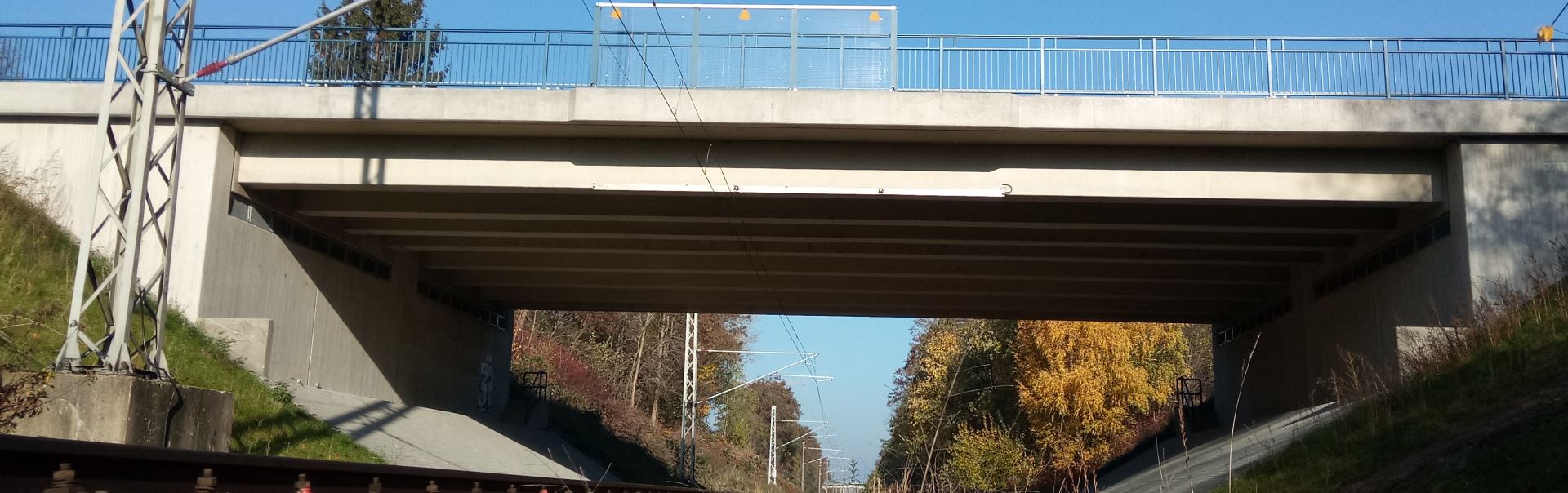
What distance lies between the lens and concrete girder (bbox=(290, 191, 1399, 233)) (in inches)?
898

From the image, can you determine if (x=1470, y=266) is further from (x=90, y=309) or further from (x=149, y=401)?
(x=90, y=309)

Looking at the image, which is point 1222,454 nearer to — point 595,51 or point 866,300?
point 866,300

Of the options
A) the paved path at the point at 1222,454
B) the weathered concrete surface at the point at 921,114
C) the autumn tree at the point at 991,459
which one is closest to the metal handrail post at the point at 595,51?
the weathered concrete surface at the point at 921,114

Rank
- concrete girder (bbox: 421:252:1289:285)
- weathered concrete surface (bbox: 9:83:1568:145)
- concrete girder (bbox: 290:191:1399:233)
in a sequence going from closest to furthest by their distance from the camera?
weathered concrete surface (bbox: 9:83:1568:145)
concrete girder (bbox: 290:191:1399:233)
concrete girder (bbox: 421:252:1289:285)

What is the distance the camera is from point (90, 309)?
18969 mm

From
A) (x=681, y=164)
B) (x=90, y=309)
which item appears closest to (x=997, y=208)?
(x=681, y=164)

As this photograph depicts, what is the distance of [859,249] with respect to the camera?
1048 inches

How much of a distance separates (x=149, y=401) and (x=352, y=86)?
9778mm

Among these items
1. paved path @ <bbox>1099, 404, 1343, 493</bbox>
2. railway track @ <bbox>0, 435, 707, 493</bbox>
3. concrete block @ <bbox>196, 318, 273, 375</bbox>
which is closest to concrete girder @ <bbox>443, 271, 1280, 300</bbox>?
paved path @ <bbox>1099, 404, 1343, 493</bbox>

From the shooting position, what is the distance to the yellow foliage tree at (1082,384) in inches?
1571

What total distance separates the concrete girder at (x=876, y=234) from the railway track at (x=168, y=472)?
1655 centimetres

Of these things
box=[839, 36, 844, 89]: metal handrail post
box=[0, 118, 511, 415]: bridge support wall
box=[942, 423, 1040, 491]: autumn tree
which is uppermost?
box=[839, 36, 844, 89]: metal handrail post

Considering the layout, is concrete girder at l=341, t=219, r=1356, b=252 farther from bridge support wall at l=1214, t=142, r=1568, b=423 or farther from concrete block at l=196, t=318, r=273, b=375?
concrete block at l=196, t=318, r=273, b=375

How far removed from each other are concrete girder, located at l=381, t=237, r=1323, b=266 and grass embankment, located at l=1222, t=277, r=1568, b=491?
839 cm
